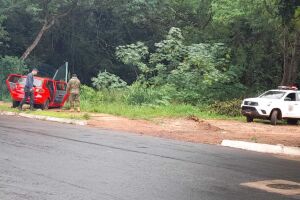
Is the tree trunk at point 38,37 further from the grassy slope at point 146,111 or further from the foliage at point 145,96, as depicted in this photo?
the grassy slope at point 146,111

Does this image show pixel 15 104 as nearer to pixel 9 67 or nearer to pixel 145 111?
pixel 145 111

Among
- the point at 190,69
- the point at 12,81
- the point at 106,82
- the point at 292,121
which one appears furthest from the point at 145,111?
the point at 190,69

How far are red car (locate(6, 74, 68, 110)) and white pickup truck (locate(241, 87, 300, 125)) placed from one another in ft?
31.0

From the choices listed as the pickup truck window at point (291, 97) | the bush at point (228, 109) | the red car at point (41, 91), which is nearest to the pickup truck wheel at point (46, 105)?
the red car at point (41, 91)

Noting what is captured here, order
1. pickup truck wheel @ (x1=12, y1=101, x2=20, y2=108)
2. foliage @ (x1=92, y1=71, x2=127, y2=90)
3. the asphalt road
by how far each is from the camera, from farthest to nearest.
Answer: foliage @ (x1=92, y1=71, x2=127, y2=90), pickup truck wheel @ (x1=12, y1=101, x2=20, y2=108), the asphalt road

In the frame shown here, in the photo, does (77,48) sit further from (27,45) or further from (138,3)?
(138,3)

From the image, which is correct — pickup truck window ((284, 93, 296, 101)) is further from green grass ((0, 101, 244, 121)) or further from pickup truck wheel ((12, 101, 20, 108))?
pickup truck wheel ((12, 101, 20, 108))

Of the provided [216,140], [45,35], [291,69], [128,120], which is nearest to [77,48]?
[45,35]

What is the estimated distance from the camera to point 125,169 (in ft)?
30.6

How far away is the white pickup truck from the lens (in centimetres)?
2409

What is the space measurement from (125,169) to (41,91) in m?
16.4

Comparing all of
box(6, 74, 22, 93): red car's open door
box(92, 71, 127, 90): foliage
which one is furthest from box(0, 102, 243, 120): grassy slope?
box(92, 71, 127, 90): foliage

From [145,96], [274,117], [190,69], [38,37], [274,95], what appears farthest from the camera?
[38,37]

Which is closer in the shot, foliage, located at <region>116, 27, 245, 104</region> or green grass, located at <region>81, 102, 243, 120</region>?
green grass, located at <region>81, 102, 243, 120</region>
